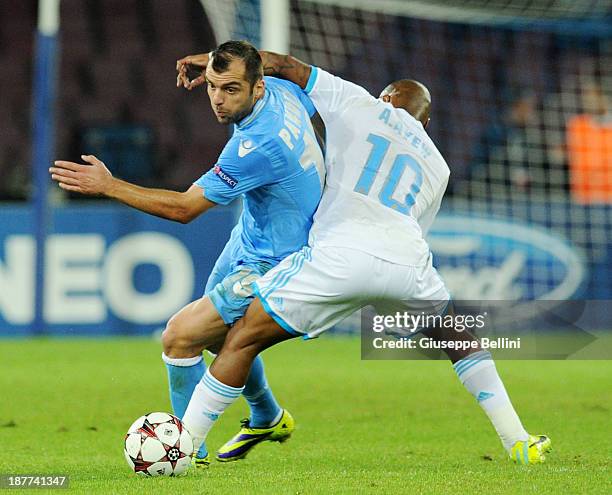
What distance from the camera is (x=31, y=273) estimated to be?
11836 mm

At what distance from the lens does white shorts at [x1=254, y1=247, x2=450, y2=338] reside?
211 inches

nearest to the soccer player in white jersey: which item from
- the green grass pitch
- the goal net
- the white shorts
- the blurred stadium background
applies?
the white shorts

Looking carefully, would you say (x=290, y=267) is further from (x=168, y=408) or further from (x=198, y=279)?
(x=198, y=279)

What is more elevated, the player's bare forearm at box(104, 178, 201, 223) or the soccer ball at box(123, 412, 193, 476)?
the player's bare forearm at box(104, 178, 201, 223)

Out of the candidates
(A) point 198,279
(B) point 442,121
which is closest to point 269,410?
(A) point 198,279

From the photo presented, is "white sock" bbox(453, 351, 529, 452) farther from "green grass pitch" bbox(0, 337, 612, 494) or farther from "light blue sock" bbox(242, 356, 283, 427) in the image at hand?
"light blue sock" bbox(242, 356, 283, 427)

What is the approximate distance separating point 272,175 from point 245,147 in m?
0.19

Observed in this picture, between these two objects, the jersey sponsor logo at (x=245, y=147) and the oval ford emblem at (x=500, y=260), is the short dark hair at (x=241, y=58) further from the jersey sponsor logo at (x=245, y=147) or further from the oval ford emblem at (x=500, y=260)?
the oval ford emblem at (x=500, y=260)

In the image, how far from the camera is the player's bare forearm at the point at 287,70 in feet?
18.9

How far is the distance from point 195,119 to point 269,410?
10.2 metres

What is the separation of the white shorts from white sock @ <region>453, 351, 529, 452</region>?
0.48 metres

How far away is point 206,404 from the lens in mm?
5441

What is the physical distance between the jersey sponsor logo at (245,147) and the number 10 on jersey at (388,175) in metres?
0.50

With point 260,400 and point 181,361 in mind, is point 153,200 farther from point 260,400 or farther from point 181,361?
point 260,400
